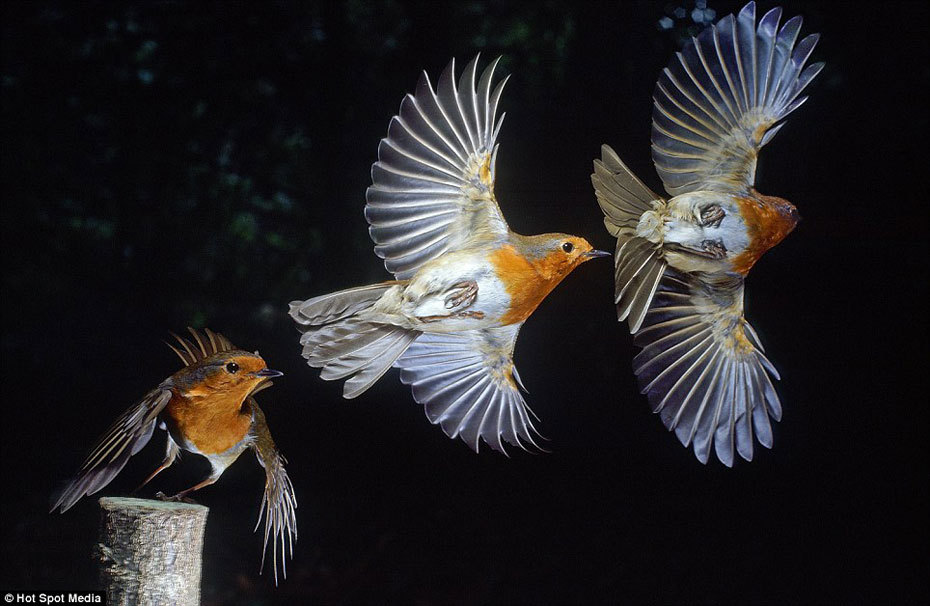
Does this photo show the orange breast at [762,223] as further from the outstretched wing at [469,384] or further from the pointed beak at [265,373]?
the pointed beak at [265,373]

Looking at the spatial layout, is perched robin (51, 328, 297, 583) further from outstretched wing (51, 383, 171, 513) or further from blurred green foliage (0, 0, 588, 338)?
blurred green foliage (0, 0, 588, 338)

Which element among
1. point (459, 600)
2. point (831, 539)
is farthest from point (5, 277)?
point (831, 539)

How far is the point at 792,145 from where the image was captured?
5.26 feet

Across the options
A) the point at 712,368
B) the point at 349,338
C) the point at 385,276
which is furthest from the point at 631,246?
the point at 385,276

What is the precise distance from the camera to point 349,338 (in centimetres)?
128

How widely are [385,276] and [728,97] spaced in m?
0.71

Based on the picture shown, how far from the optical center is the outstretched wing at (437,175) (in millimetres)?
1301

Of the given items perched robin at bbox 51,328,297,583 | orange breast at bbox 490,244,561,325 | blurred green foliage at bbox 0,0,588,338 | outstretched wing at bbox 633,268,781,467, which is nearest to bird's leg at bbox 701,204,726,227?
outstretched wing at bbox 633,268,781,467

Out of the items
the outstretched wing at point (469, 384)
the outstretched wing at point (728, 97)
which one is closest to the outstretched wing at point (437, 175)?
the outstretched wing at point (469, 384)

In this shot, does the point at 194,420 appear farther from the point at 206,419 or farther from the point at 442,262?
the point at 442,262

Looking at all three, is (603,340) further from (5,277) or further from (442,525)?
(5,277)

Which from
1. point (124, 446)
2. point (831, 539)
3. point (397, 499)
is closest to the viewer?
point (124, 446)

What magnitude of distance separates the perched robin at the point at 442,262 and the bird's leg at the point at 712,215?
6.4 inches

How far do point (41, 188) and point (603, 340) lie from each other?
1.24 m
